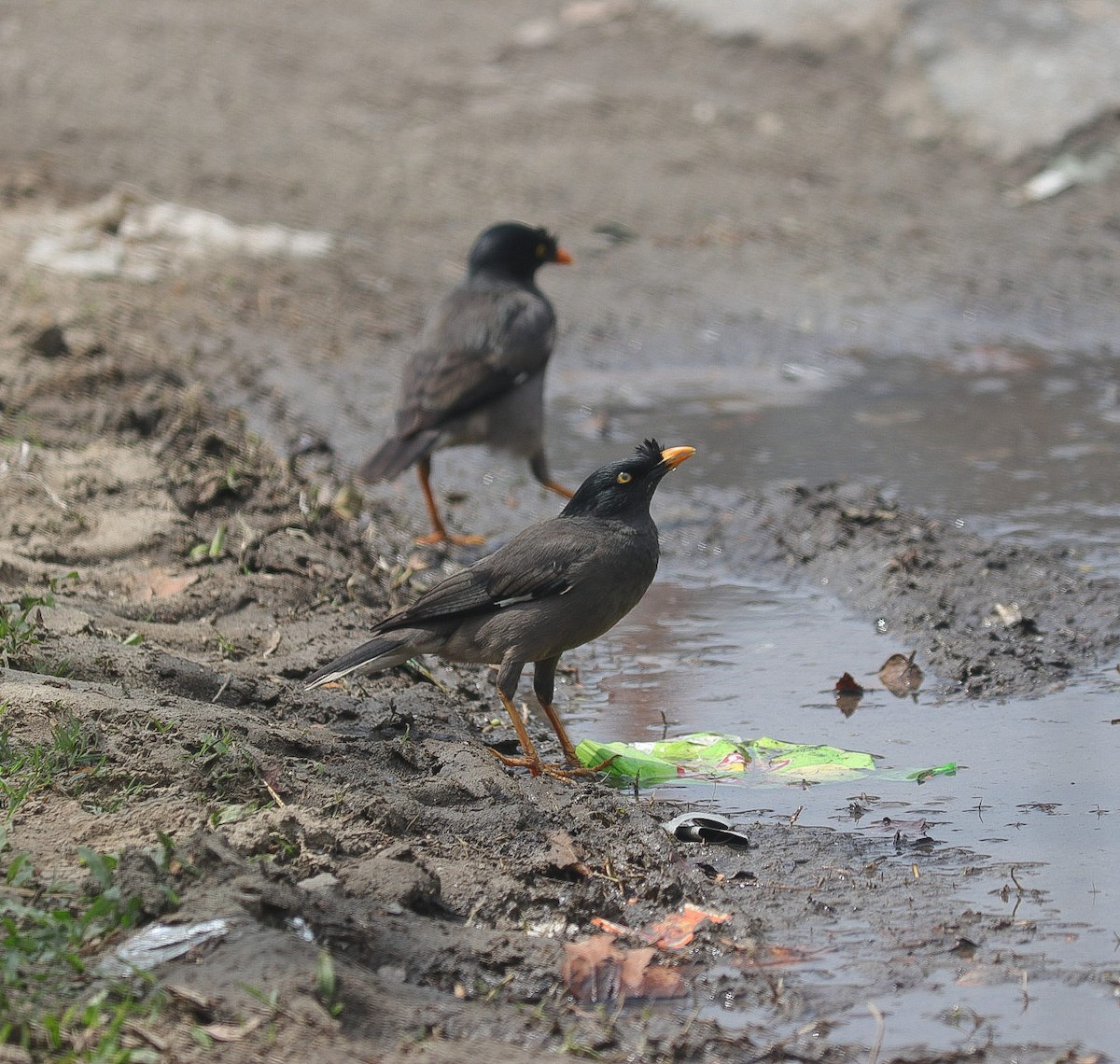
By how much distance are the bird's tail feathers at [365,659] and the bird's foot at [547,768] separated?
488 millimetres

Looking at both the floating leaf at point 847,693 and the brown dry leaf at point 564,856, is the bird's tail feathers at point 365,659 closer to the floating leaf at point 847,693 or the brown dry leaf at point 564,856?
the brown dry leaf at point 564,856

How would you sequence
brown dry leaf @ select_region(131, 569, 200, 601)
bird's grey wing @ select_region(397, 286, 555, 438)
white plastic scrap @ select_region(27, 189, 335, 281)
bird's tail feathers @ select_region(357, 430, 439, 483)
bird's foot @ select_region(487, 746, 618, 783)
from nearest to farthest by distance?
bird's foot @ select_region(487, 746, 618, 783) → brown dry leaf @ select_region(131, 569, 200, 601) → bird's tail feathers @ select_region(357, 430, 439, 483) → bird's grey wing @ select_region(397, 286, 555, 438) → white plastic scrap @ select_region(27, 189, 335, 281)

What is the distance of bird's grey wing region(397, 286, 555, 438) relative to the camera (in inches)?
329

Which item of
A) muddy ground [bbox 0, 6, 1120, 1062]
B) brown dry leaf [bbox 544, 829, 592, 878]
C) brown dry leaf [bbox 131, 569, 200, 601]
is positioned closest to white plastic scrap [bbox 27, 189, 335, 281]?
muddy ground [bbox 0, 6, 1120, 1062]

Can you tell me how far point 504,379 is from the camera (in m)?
8.52

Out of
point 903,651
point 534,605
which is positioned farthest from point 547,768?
point 903,651

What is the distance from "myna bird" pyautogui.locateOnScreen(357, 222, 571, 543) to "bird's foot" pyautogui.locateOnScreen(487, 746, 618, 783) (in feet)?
8.94

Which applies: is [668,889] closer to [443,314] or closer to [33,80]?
[443,314]

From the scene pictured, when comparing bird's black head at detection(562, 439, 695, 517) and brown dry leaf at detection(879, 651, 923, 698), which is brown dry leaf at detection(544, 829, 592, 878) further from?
brown dry leaf at detection(879, 651, 923, 698)

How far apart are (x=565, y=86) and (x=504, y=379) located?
742 cm

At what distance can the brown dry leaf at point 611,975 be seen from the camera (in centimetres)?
404

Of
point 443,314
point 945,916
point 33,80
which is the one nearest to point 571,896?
point 945,916

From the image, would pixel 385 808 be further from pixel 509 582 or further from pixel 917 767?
pixel 917 767

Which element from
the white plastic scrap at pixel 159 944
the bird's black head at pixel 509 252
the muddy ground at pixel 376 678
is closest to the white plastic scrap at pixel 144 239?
the muddy ground at pixel 376 678
